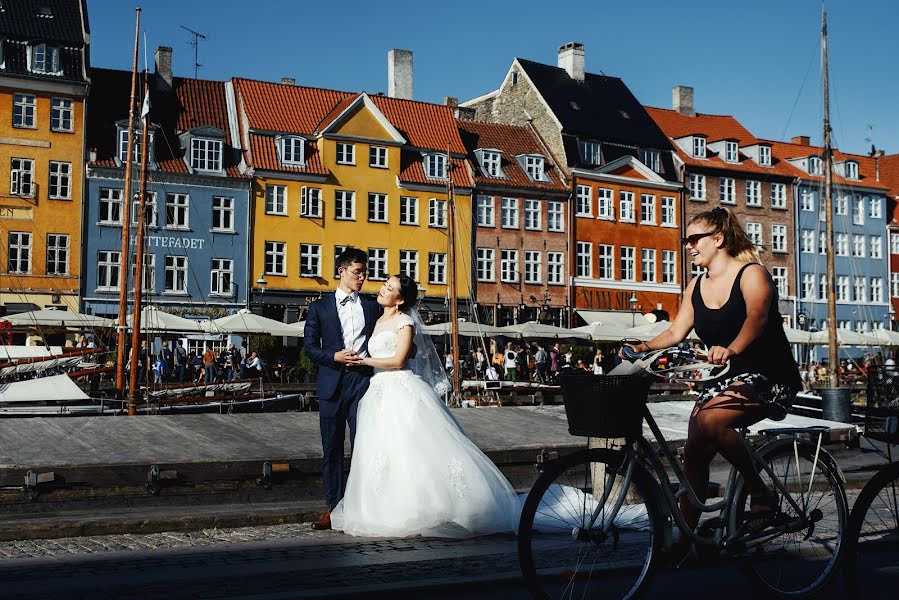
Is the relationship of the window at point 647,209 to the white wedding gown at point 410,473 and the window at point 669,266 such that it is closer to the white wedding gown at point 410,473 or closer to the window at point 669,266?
the window at point 669,266

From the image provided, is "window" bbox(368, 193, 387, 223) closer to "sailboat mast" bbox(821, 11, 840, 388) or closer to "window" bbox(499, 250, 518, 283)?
"window" bbox(499, 250, 518, 283)

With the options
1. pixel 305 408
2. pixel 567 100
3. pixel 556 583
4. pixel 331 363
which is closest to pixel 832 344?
pixel 305 408

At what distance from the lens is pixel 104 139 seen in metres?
46.5

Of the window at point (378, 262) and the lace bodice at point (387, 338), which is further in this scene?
the window at point (378, 262)

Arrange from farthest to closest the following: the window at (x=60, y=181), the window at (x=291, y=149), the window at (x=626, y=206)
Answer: the window at (x=626, y=206)
the window at (x=291, y=149)
the window at (x=60, y=181)

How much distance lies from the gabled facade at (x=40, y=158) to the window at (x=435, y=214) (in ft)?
48.2

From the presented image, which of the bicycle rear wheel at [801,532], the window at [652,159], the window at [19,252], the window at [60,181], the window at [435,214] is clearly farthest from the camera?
the window at [652,159]

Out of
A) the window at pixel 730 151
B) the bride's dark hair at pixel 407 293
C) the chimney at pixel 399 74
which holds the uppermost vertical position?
the chimney at pixel 399 74

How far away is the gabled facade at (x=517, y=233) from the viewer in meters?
53.5

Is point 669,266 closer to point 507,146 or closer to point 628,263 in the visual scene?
point 628,263

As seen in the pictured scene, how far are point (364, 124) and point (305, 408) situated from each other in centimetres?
2524

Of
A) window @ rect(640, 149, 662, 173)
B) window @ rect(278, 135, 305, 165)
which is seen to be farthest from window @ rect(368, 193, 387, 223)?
window @ rect(640, 149, 662, 173)

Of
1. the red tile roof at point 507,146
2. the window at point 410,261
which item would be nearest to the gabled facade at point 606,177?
the red tile roof at point 507,146

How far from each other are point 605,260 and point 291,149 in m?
16.2
